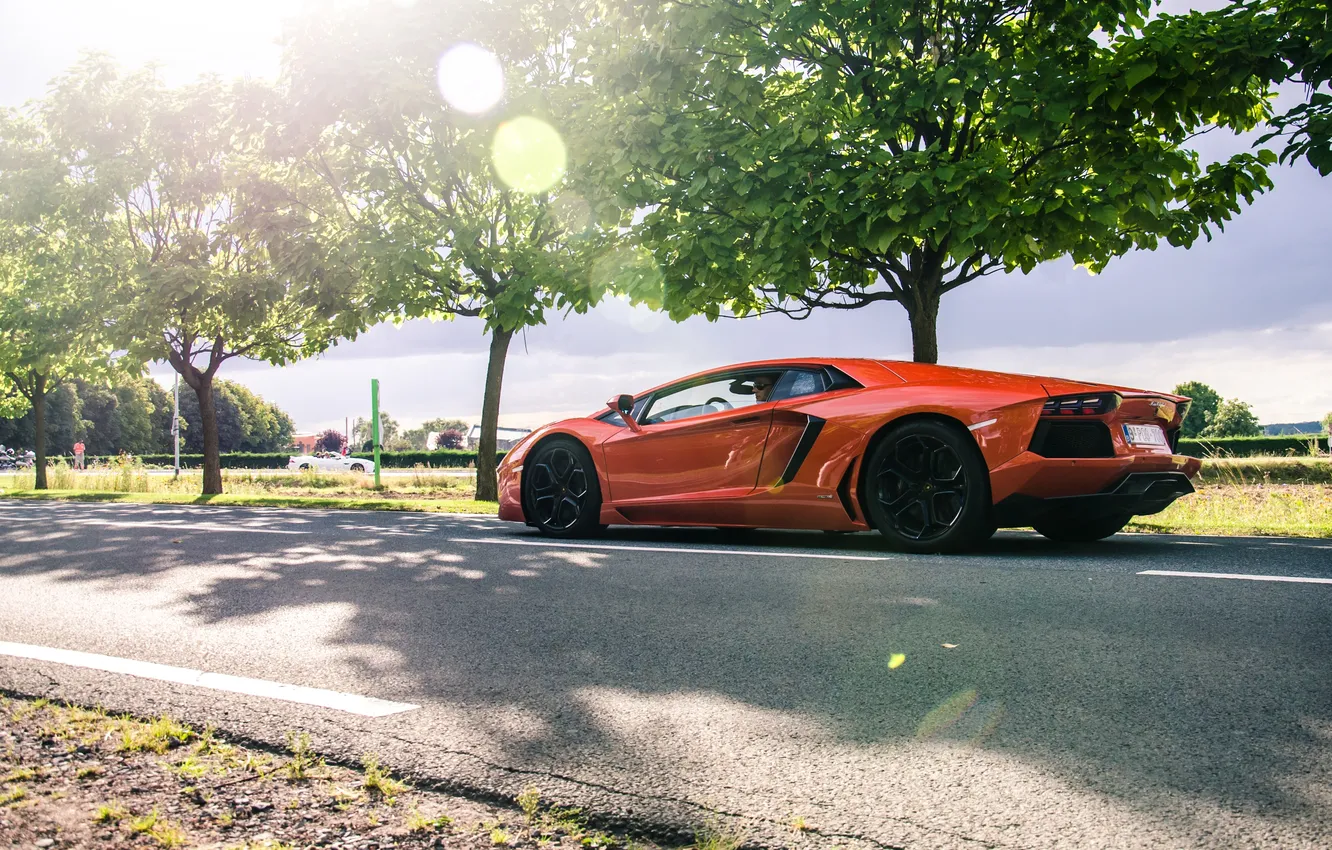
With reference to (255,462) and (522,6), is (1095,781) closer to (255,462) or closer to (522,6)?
(522,6)

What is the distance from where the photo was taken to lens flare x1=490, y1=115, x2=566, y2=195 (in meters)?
16.0

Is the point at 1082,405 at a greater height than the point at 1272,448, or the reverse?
the point at 1082,405

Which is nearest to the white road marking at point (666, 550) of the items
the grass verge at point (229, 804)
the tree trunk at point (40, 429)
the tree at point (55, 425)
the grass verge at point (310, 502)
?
the grass verge at point (229, 804)

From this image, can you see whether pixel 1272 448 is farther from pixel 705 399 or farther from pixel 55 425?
pixel 55 425

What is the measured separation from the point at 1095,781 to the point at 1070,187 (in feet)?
27.5

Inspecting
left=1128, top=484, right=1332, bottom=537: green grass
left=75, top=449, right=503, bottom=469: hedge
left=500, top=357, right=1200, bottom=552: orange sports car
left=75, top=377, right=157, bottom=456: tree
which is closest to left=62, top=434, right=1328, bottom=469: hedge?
left=75, top=449, right=503, bottom=469: hedge

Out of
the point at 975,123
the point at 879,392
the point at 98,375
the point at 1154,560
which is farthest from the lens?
the point at 98,375

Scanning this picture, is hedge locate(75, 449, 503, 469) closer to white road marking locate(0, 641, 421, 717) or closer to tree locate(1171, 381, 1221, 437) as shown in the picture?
white road marking locate(0, 641, 421, 717)

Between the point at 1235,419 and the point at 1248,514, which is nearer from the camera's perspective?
the point at 1248,514

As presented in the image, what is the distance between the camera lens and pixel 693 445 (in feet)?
25.9

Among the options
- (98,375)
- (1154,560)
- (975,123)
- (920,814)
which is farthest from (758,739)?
(98,375)

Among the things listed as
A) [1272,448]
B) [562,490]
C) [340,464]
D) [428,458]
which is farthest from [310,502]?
[340,464]

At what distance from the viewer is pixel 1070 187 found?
979cm

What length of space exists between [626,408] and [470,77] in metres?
10.8
